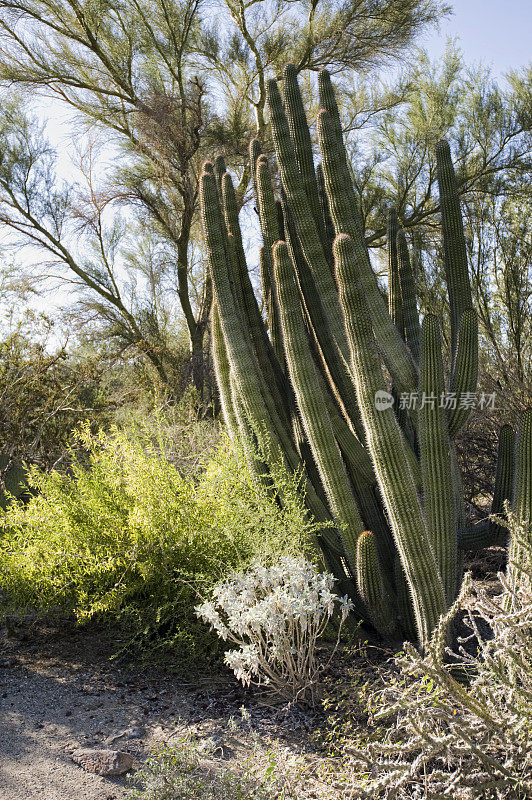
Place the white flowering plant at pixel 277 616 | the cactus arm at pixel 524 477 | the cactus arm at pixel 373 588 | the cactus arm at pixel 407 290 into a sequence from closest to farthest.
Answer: the white flowering plant at pixel 277 616
the cactus arm at pixel 524 477
the cactus arm at pixel 373 588
the cactus arm at pixel 407 290

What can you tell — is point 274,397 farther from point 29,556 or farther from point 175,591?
point 29,556

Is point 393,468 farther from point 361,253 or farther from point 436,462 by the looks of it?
→ point 361,253

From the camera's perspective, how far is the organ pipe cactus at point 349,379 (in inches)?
120

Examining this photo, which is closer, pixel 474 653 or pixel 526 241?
pixel 474 653

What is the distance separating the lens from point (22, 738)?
7.82 ft

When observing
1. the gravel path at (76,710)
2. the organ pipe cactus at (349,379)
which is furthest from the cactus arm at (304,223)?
the gravel path at (76,710)

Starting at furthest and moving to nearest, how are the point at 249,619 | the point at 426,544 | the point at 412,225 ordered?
the point at 412,225 → the point at 426,544 → the point at 249,619

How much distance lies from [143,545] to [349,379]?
1.58 m

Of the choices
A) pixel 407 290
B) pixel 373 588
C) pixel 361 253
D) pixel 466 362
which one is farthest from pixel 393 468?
pixel 407 290

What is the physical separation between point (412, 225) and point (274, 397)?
23.6 ft

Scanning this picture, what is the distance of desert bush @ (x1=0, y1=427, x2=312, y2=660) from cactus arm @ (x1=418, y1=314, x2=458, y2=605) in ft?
2.11

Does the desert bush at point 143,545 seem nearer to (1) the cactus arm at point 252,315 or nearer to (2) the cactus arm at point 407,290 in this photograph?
(1) the cactus arm at point 252,315

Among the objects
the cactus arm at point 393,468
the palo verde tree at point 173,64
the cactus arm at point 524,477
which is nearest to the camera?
the cactus arm at point 524,477

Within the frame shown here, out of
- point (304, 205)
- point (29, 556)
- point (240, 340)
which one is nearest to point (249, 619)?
point (29, 556)
